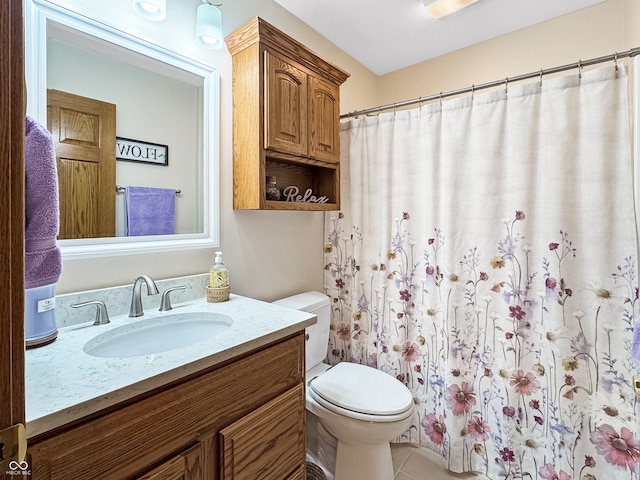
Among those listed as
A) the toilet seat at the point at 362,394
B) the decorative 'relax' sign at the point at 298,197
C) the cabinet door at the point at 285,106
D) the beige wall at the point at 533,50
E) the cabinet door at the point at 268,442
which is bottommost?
the toilet seat at the point at 362,394

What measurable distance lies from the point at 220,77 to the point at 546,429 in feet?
7.15

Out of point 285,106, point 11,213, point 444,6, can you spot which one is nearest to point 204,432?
point 11,213

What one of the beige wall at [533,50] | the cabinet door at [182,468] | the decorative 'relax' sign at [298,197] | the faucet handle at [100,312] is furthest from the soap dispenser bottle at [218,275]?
the beige wall at [533,50]

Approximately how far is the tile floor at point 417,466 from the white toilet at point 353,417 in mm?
277

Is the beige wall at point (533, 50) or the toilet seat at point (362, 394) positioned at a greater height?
the beige wall at point (533, 50)

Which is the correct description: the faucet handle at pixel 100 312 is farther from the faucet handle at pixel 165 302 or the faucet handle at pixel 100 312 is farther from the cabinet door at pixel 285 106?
the cabinet door at pixel 285 106

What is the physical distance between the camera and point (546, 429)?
4.64ft

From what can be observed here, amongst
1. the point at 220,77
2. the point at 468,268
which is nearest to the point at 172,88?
the point at 220,77

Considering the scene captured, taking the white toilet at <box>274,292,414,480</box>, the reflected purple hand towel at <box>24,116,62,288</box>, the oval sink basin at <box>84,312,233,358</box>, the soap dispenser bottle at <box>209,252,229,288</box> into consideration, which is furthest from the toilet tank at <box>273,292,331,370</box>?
the reflected purple hand towel at <box>24,116,62,288</box>

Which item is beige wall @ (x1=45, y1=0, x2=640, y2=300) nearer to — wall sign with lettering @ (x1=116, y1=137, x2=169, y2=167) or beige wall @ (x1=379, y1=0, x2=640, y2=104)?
beige wall @ (x1=379, y1=0, x2=640, y2=104)

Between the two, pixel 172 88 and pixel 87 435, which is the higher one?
pixel 172 88

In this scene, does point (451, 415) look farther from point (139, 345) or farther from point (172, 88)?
point (172, 88)

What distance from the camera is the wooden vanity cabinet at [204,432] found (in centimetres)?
60

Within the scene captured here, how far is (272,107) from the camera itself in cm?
141
